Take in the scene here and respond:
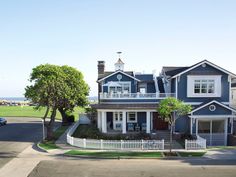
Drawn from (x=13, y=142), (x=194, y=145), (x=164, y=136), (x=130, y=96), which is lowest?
(x=13, y=142)

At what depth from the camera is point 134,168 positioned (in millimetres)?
17828

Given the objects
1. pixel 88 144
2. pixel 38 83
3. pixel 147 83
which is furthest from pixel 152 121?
pixel 38 83

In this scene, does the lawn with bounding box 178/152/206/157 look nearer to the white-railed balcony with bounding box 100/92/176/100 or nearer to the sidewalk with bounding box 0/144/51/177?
the white-railed balcony with bounding box 100/92/176/100

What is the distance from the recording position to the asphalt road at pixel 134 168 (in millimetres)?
16438

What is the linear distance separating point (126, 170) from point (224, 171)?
19.6 feet

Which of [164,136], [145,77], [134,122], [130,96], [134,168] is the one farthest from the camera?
[145,77]

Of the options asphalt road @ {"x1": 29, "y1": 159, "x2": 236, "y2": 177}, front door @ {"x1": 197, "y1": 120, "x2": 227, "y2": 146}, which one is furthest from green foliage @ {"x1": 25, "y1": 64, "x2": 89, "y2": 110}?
front door @ {"x1": 197, "y1": 120, "x2": 227, "y2": 146}

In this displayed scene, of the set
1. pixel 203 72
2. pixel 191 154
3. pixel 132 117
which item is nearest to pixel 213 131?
pixel 203 72

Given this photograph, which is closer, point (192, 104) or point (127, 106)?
point (127, 106)

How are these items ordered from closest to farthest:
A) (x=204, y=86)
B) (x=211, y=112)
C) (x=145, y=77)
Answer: (x=211, y=112), (x=204, y=86), (x=145, y=77)

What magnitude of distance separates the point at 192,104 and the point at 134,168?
14.5 metres

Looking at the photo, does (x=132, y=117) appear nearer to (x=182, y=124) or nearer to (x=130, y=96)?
(x=130, y=96)

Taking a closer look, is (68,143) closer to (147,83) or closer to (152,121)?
(152,121)

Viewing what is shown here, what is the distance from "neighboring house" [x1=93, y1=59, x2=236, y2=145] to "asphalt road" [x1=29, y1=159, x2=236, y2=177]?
9527 millimetres
